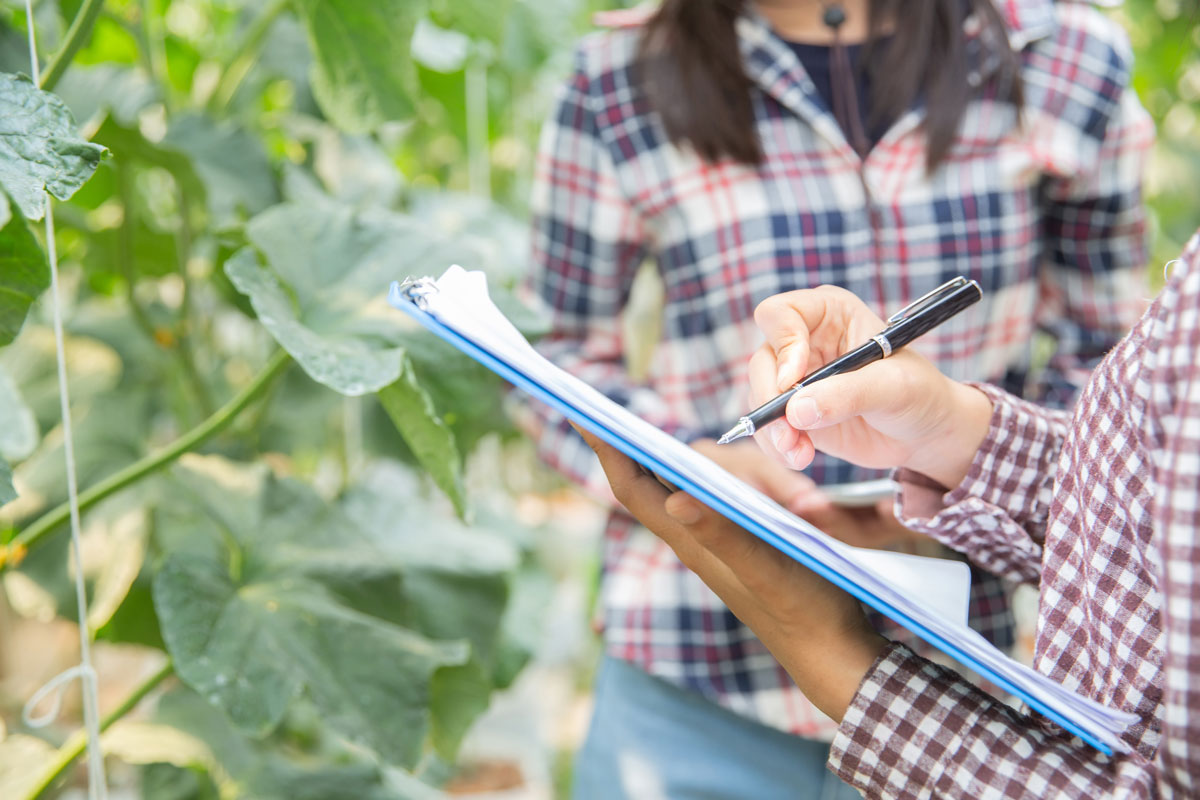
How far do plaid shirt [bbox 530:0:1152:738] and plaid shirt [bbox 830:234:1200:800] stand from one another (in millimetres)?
335

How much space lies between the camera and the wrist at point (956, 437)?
50cm

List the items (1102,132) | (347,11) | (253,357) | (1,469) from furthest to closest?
(253,357) → (1102,132) → (347,11) → (1,469)

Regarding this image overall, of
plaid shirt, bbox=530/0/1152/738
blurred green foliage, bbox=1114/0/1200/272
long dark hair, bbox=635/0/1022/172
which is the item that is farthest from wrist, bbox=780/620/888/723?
blurred green foliage, bbox=1114/0/1200/272

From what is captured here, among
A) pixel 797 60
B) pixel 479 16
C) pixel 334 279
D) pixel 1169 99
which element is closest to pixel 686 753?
pixel 334 279

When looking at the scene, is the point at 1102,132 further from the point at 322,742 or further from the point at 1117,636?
the point at 322,742

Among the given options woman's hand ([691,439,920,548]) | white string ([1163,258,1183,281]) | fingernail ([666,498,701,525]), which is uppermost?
white string ([1163,258,1183,281])

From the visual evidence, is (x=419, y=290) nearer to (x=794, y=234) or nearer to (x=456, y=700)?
(x=794, y=234)

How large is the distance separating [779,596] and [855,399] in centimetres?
9

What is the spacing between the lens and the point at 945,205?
0.76m

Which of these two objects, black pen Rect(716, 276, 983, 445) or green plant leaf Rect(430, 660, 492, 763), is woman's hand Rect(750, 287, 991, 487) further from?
green plant leaf Rect(430, 660, 492, 763)

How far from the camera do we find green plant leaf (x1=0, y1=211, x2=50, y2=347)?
44 centimetres

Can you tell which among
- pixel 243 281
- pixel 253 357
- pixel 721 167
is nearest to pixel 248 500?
pixel 243 281

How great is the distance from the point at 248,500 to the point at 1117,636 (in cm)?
61

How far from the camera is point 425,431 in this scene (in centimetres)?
59
